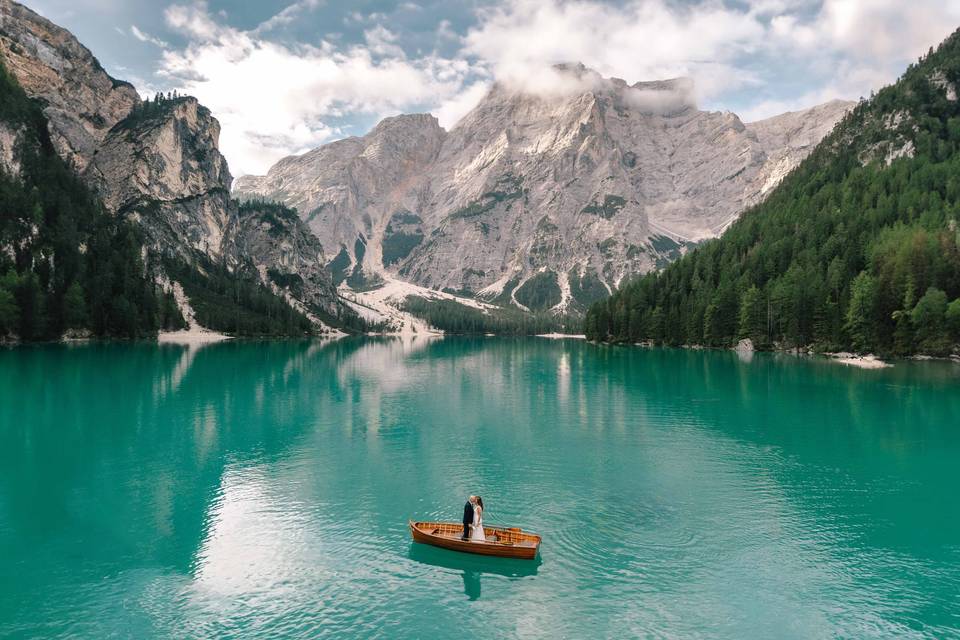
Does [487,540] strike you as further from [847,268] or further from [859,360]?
[847,268]

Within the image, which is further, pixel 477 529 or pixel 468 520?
pixel 468 520

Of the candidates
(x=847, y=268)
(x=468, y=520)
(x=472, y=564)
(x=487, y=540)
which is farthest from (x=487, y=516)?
(x=847, y=268)

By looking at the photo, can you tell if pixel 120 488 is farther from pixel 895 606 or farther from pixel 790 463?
pixel 790 463

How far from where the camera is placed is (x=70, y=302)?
160 metres

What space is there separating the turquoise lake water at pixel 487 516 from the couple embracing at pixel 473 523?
1102mm

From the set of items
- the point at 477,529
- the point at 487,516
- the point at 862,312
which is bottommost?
the point at 487,516

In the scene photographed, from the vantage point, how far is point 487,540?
1104 inches

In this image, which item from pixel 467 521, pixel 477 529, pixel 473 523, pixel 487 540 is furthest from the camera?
pixel 467 521

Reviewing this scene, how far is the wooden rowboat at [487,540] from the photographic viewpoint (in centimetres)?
2708

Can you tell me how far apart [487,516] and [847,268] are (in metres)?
135

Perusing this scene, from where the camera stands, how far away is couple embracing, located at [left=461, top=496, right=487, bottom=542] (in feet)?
91.4

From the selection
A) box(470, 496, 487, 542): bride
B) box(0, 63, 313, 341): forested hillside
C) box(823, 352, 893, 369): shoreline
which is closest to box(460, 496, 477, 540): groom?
box(470, 496, 487, 542): bride

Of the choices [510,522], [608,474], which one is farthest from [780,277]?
[510,522]

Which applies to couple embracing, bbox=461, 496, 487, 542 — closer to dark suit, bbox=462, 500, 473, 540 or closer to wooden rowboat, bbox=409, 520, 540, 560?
dark suit, bbox=462, 500, 473, 540
